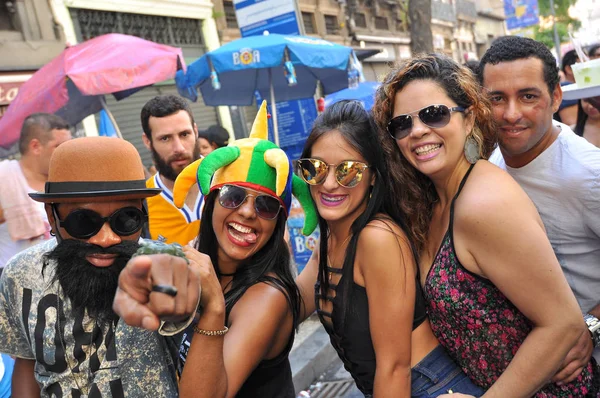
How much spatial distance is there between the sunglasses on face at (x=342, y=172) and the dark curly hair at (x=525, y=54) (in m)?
0.80

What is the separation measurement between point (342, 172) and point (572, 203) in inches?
37.9

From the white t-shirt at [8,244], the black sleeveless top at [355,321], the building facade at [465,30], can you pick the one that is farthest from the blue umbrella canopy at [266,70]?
the building facade at [465,30]

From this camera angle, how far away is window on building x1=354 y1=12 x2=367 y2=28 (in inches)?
822

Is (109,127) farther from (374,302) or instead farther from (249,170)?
(374,302)

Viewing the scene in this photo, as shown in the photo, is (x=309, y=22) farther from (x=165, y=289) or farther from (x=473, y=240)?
(x=165, y=289)

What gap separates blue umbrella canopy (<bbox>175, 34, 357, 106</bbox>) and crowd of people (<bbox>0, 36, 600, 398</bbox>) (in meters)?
3.89

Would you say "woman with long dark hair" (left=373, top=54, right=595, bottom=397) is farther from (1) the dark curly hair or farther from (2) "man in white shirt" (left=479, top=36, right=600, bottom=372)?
(1) the dark curly hair

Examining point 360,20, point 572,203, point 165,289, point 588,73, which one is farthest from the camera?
point 360,20

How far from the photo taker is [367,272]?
1.80m

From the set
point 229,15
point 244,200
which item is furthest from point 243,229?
point 229,15

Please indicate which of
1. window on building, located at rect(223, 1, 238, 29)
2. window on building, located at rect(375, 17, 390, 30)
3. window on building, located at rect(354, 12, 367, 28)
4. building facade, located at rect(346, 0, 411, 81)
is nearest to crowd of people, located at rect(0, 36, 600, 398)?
window on building, located at rect(223, 1, 238, 29)

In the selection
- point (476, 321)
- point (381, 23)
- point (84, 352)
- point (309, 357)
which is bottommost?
point (309, 357)

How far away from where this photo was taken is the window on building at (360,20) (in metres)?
20.9

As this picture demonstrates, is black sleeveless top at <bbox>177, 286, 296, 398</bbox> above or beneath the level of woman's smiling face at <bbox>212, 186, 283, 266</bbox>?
beneath
